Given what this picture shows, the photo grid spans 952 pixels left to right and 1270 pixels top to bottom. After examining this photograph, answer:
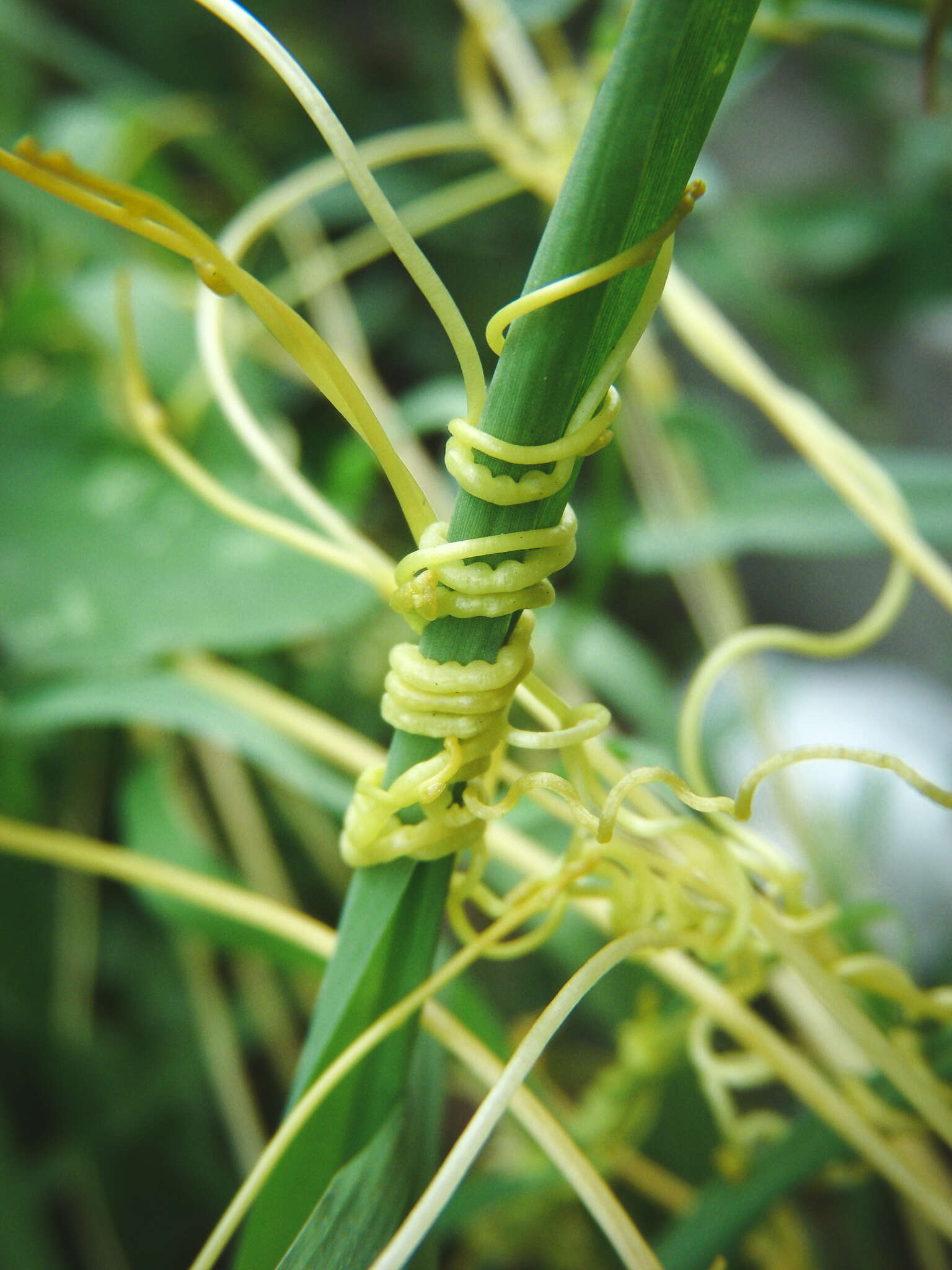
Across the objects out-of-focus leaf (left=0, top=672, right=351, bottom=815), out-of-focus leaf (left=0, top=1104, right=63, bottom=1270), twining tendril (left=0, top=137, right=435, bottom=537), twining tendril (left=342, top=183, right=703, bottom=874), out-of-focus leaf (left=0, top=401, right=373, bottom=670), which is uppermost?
out-of-focus leaf (left=0, top=401, right=373, bottom=670)

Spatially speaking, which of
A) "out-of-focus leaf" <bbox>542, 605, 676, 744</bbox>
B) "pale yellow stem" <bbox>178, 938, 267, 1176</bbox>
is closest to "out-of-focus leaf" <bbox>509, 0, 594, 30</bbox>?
"out-of-focus leaf" <bbox>542, 605, 676, 744</bbox>

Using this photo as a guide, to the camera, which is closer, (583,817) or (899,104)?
(583,817)

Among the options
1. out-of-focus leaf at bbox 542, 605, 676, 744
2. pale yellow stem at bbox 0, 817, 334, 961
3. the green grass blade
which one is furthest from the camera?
out-of-focus leaf at bbox 542, 605, 676, 744

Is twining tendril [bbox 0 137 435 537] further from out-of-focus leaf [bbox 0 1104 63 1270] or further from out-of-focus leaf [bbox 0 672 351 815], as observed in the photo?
out-of-focus leaf [bbox 0 1104 63 1270]

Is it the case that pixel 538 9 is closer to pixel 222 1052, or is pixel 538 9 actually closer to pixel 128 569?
pixel 128 569

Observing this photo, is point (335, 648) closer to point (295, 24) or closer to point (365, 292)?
point (365, 292)

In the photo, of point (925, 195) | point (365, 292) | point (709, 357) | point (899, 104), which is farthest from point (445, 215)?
point (899, 104)
